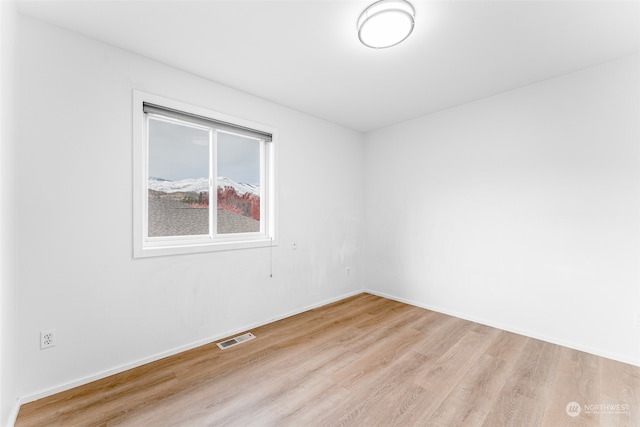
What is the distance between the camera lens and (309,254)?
11.4 ft

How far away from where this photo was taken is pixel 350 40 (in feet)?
6.64

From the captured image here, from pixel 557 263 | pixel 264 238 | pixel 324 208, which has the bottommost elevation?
pixel 557 263

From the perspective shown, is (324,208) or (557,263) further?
(324,208)

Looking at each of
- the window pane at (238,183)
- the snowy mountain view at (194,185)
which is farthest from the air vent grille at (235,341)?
the snowy mountain view at (194,185)

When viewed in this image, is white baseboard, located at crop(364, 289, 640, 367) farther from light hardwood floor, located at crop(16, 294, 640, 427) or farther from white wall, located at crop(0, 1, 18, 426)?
white wall, located at crop(0, 1, 18, 426)

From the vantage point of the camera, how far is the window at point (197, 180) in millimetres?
2275

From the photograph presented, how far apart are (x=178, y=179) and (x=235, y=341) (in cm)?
166

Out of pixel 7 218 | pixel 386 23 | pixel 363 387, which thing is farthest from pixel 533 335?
pixel 7 218

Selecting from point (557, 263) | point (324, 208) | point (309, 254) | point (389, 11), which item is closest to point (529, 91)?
point (557, 263)

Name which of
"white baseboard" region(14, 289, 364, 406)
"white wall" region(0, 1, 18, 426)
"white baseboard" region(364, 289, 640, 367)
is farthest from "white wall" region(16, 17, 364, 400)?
"white baseboard" region(364, 289, 640, 367)

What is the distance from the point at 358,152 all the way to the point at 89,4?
332 centimetres

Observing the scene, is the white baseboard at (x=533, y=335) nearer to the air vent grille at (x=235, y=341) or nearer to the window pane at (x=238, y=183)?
the air vent grille at (x=235, y=341)

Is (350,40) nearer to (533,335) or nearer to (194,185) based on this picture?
(194,185)

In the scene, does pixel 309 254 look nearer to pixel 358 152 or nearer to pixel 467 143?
pixel 358 152
